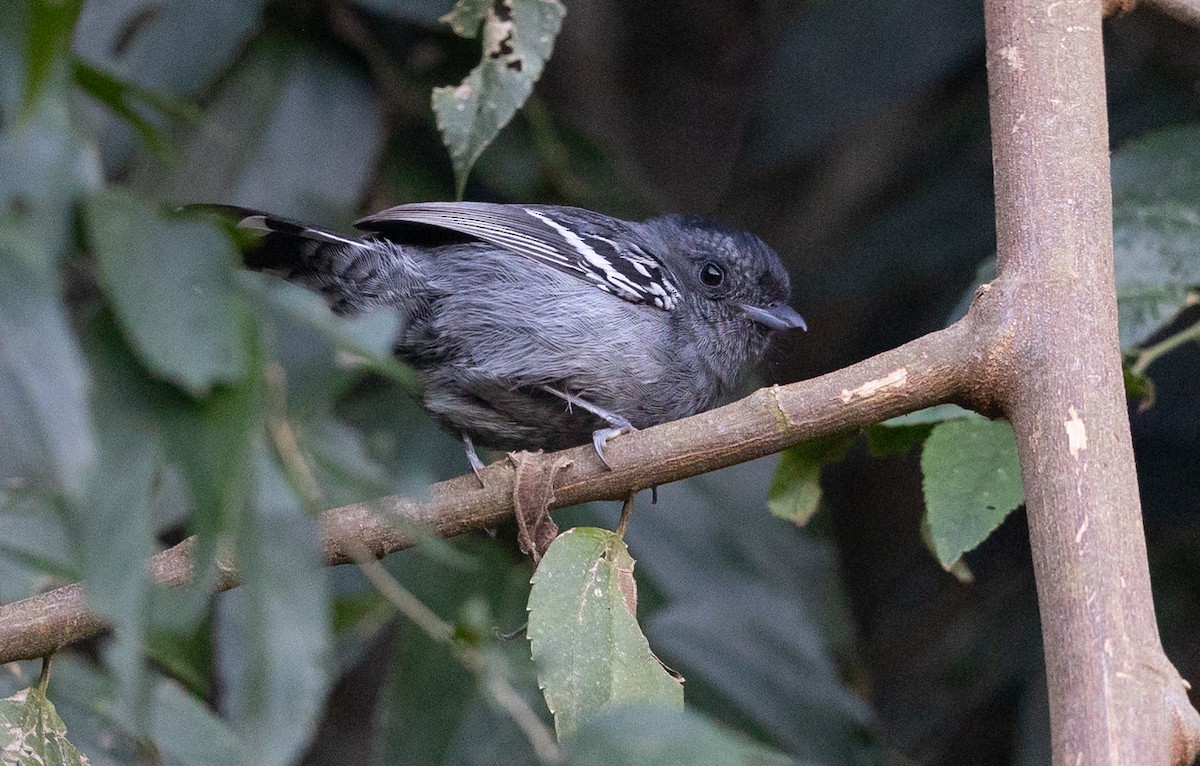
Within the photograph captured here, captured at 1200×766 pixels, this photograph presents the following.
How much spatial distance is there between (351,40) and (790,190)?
3.10 metres

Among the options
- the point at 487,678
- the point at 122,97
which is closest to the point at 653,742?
the point at 487,678

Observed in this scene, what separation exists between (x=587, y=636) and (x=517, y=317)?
1.47 meters

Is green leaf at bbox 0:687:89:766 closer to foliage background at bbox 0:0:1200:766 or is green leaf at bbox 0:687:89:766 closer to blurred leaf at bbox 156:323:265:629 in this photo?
foliage background at bbox 0:0:1200:766

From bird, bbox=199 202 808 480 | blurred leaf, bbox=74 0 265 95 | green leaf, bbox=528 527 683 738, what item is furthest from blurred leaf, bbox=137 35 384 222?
green leaf, bbox=528 527 683 738

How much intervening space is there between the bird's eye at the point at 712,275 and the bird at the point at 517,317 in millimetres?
193

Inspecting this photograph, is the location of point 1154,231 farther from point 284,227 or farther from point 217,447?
point 217,447

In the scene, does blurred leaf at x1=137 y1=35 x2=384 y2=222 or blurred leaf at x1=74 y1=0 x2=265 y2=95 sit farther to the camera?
blurred leaf at x1=137 y1=35 x2=384 y2=222

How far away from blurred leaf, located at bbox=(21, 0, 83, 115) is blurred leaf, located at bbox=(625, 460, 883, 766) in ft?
9.16

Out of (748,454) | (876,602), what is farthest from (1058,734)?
(876,602)

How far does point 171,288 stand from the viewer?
4.78ft

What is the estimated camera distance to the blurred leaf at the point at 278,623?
1.44m

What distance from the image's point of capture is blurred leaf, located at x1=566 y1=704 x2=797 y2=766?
1470mm

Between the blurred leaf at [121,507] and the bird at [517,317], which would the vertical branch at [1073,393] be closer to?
the bird at [517,317]

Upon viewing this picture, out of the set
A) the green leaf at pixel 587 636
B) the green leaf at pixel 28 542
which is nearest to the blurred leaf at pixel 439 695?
the green leaf at pixel 587 636
